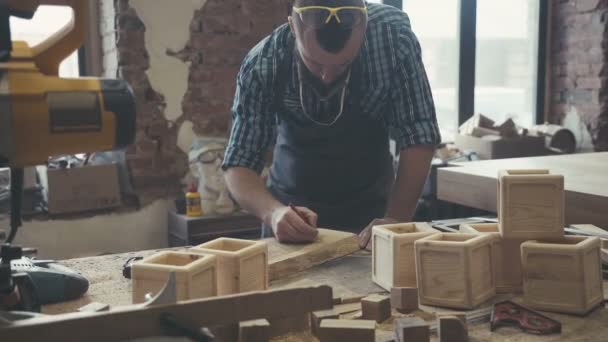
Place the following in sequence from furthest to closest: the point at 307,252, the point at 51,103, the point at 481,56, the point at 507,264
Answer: the point at 481,56
the point at 307,252
the point at 507,264
the point at 51,103

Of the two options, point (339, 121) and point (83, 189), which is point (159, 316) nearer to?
point (339, 121)

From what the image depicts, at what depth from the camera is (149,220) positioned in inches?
157

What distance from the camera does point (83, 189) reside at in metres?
3.65

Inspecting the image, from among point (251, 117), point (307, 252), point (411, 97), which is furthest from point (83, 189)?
point (307, 252)

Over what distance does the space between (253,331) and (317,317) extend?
135mm

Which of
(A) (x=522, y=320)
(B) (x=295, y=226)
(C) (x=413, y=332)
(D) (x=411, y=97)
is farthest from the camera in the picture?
(D) (x=411, y=97)

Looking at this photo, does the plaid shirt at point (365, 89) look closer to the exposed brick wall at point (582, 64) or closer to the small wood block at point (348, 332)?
the small wood block at point (348, 332)

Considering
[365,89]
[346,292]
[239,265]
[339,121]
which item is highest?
[365,89]

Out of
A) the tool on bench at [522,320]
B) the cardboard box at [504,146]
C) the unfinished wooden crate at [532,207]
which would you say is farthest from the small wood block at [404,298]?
the cardboard box at [504,146]

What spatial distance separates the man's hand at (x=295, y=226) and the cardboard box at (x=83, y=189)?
197cm

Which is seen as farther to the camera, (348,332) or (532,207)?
(532,207)

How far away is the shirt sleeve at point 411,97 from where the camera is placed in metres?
2.34

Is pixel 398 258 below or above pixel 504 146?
above

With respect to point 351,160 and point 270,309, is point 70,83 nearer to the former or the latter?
point 270,309
